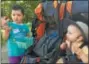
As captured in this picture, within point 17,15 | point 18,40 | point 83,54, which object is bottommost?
point 83,54

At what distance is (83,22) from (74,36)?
0.15 meters

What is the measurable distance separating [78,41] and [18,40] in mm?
566

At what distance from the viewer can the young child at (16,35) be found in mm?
3053

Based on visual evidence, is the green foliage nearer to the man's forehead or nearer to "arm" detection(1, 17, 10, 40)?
"arm" detection(1, 17, 10, 40)

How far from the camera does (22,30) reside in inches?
121

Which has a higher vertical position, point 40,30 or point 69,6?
point 69,6

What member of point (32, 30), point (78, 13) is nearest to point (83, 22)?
point (78, 13)

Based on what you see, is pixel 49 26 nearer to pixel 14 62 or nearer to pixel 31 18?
pixel 31 18

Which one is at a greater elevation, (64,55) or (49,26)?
(49,26)

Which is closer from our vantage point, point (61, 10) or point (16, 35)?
point (61, 10)

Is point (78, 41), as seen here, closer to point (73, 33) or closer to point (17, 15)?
point (73, 33)

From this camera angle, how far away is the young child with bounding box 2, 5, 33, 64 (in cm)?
305

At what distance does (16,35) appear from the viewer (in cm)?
308

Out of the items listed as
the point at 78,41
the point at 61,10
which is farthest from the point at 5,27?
the point at 78,41
